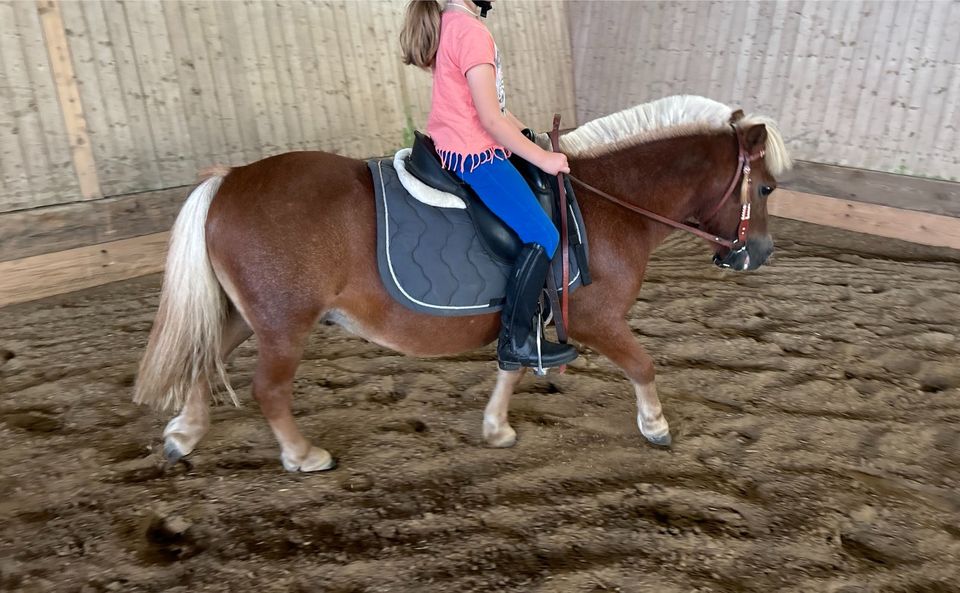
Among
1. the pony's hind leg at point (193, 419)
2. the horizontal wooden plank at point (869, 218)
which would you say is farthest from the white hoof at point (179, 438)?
the horizontal wooden plank at point (869, 218)

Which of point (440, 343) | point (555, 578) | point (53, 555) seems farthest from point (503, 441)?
point (53, 555)

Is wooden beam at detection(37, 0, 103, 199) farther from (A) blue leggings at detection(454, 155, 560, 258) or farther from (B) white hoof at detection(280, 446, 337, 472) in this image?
(A) blue leggings at detection(454, 155, 560, 258)

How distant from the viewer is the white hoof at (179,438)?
2379 mm

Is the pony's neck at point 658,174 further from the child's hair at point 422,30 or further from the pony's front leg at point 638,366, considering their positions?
the child's hair at point 422,30

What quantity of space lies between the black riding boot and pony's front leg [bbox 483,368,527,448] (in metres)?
0.26

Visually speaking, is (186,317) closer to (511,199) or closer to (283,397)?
(283,397)

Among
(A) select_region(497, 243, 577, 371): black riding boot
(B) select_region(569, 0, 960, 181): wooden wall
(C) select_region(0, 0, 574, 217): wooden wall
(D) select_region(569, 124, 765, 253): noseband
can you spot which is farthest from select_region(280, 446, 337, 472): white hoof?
(B) select_region(569, 0, 960, 181): wooden wall

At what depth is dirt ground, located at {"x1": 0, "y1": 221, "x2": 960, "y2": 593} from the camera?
6.35 feet

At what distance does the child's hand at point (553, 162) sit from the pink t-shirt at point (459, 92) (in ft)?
0.54

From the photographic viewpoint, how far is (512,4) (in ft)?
21.0

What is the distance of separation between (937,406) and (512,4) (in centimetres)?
542

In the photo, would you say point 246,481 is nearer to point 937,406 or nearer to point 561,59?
point 937,406

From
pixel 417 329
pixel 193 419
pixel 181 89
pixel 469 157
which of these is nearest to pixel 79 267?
pixel 181 89

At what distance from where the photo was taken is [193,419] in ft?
7.91
